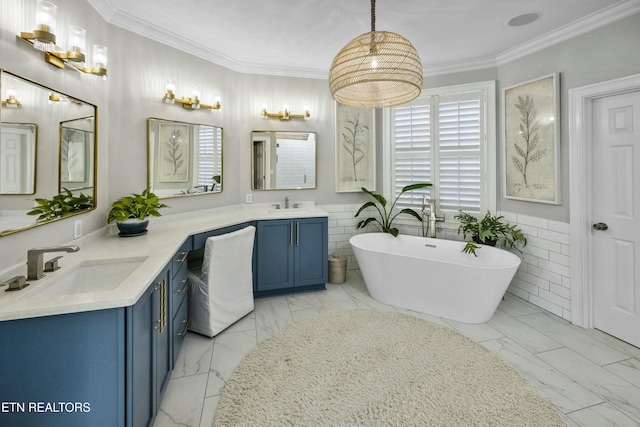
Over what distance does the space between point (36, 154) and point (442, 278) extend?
3.02 m

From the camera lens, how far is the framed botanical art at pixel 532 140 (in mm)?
3006

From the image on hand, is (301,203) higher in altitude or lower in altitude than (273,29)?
Result: lower

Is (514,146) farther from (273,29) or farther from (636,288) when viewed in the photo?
(273,29)

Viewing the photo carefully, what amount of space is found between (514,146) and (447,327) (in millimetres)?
2070

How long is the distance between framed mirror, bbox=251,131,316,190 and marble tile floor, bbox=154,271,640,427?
145 cm

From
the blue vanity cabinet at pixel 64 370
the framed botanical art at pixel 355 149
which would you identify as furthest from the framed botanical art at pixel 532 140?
the blue vanity cabinet at pixel 64 370

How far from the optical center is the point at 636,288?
255cm

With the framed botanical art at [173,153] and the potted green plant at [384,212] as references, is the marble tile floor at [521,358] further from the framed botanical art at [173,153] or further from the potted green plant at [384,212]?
the framed botanical art at [173,153]

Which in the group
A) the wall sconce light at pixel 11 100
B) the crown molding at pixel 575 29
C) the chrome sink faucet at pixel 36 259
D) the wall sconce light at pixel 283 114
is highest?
the crown molding at pixel 575 29

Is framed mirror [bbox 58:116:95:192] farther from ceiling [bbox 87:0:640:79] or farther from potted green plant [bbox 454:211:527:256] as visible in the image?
potted green plant [bbox 454:211:527:256]

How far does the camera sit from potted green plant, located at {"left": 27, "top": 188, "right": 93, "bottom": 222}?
170 centimetres

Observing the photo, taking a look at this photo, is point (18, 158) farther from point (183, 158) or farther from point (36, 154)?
point (183, 158)

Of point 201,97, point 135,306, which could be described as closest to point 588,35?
point 201,97

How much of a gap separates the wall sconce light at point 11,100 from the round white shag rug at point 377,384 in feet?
6.13
